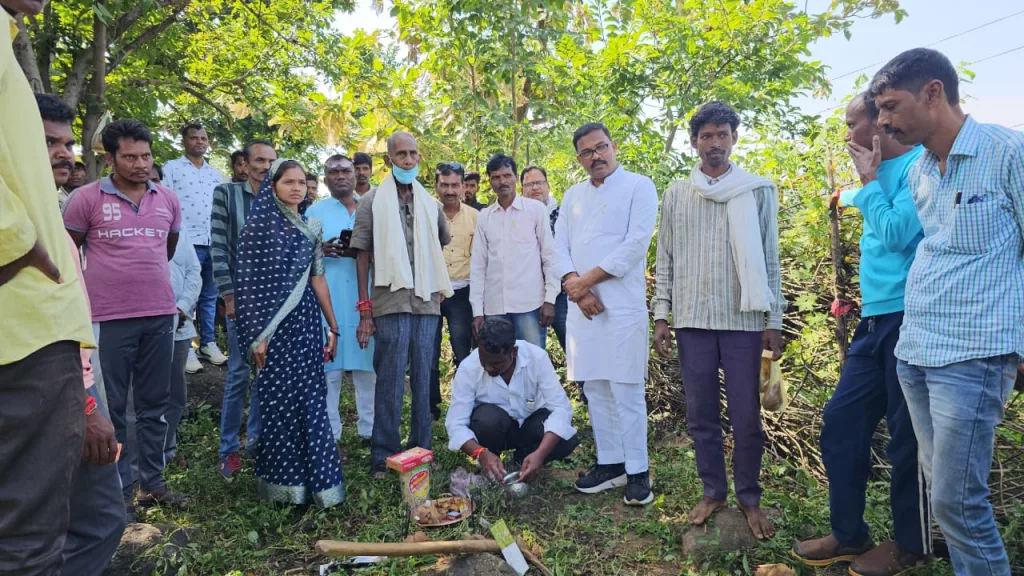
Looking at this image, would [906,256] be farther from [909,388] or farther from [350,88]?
[350,88]

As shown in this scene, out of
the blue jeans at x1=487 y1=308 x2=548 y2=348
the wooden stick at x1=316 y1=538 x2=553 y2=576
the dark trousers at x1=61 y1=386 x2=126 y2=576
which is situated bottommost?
the wooden stick at x1=316 y1=538 x2=553 y2=576

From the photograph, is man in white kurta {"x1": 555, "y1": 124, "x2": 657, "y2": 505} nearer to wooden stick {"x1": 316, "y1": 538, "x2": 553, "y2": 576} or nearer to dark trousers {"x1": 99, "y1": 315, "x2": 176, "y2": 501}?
wooden stick {"x1": 316, "y1": 538, "x2": 553, "y2": 576}

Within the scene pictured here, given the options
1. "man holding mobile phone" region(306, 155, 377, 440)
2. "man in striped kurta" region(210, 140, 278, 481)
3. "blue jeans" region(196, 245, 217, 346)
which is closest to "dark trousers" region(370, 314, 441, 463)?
"man holding mobile phone" region(306, 155, 377, 440)

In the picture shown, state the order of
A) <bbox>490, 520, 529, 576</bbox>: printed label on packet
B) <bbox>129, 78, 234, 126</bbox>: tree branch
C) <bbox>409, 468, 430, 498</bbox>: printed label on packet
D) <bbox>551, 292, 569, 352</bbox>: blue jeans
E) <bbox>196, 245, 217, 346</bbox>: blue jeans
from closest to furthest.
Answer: <bbox>490, 520, 529, 576</bbox>: printed label on packet < <bbox>409, 468, 430, 498</bbox>: printed label on packet < <bbox>551, 292, 569, 352</bbox>: blue jeans < <bbox>196, 245, 217, 346</bbox>: blue jeans < <bbox>129, 78, 234, 126</bbox>: tree branch

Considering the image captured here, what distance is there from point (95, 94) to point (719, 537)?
7.22 m

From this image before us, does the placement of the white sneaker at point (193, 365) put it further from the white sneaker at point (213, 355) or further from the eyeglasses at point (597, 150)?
the eyeglasses at point (597, 150)

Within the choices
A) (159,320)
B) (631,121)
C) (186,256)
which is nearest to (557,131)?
(631,121)

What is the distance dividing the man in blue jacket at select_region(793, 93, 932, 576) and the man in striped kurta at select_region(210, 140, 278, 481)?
3.27 metres

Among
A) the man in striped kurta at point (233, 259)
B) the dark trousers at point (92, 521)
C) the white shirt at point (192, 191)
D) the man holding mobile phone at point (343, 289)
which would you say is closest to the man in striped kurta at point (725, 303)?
the man holding mobile phone at point (343, 289)

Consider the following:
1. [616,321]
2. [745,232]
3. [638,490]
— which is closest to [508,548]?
[638,490]

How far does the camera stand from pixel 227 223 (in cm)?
397

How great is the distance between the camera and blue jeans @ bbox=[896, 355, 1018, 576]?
2010 mm

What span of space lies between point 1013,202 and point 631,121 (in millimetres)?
4028

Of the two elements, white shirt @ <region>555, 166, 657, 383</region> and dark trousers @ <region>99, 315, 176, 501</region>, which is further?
white shirt @ <region>555, 166, 657, 383</region>
